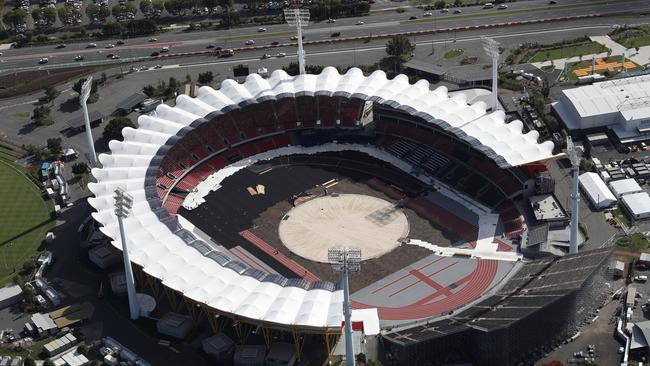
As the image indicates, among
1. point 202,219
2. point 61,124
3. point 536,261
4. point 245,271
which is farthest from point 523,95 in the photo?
point 61,124

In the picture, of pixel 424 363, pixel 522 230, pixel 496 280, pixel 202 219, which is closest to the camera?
→ pixel 424 363

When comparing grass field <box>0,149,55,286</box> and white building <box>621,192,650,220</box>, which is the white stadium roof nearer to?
white building <box>621,192,650,220</box>

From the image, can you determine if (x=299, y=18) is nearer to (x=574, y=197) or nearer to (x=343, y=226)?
(x=343, y=226)

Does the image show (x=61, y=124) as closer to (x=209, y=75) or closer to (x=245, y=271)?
(x=209, y=75)

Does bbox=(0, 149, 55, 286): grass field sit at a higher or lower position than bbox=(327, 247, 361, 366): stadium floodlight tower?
lower

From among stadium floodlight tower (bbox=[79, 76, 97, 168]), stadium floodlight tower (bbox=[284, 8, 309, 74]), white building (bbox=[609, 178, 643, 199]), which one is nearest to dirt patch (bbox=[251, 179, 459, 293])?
white building (bbox=[609, 178, 643, 199])

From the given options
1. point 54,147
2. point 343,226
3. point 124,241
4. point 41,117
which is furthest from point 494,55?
point 41,117
